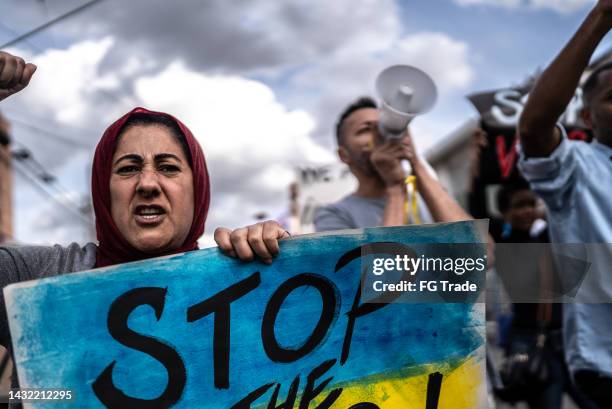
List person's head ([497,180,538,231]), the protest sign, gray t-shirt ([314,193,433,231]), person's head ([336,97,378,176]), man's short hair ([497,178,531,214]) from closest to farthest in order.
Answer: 1. the protest sign
2. gray t-shirt ([314,193,433,231])
3. person's head ([336,97,378,176])
4. person's head ([497,180,538,231])
5. man's short hair ([497,178,531,214])

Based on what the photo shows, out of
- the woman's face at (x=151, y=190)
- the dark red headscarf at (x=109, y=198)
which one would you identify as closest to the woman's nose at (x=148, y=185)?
the woman's face at (x=151, y=190)

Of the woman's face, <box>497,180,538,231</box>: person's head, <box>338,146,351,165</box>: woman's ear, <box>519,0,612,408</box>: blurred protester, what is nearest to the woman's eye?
the woman's face

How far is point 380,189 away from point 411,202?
0.71ft

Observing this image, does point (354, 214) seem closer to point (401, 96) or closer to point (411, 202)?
point (411, 202)

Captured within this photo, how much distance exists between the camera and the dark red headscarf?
64.8 inches

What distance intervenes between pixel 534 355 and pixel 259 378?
7.92 feet

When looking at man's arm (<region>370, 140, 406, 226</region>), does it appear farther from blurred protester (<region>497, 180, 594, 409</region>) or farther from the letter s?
the letter s

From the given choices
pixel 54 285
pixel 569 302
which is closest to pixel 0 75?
pixel 54 285

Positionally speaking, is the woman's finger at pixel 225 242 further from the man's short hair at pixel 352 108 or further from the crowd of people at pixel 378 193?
the man's short hair at pixel 352 108

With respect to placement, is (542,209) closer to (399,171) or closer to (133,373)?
(399,171)

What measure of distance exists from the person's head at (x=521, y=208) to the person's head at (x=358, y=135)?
44.6 inches

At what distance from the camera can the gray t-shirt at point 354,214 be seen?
109 inches

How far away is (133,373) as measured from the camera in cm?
139

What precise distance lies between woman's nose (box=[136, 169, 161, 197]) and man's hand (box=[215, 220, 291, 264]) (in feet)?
0.63
